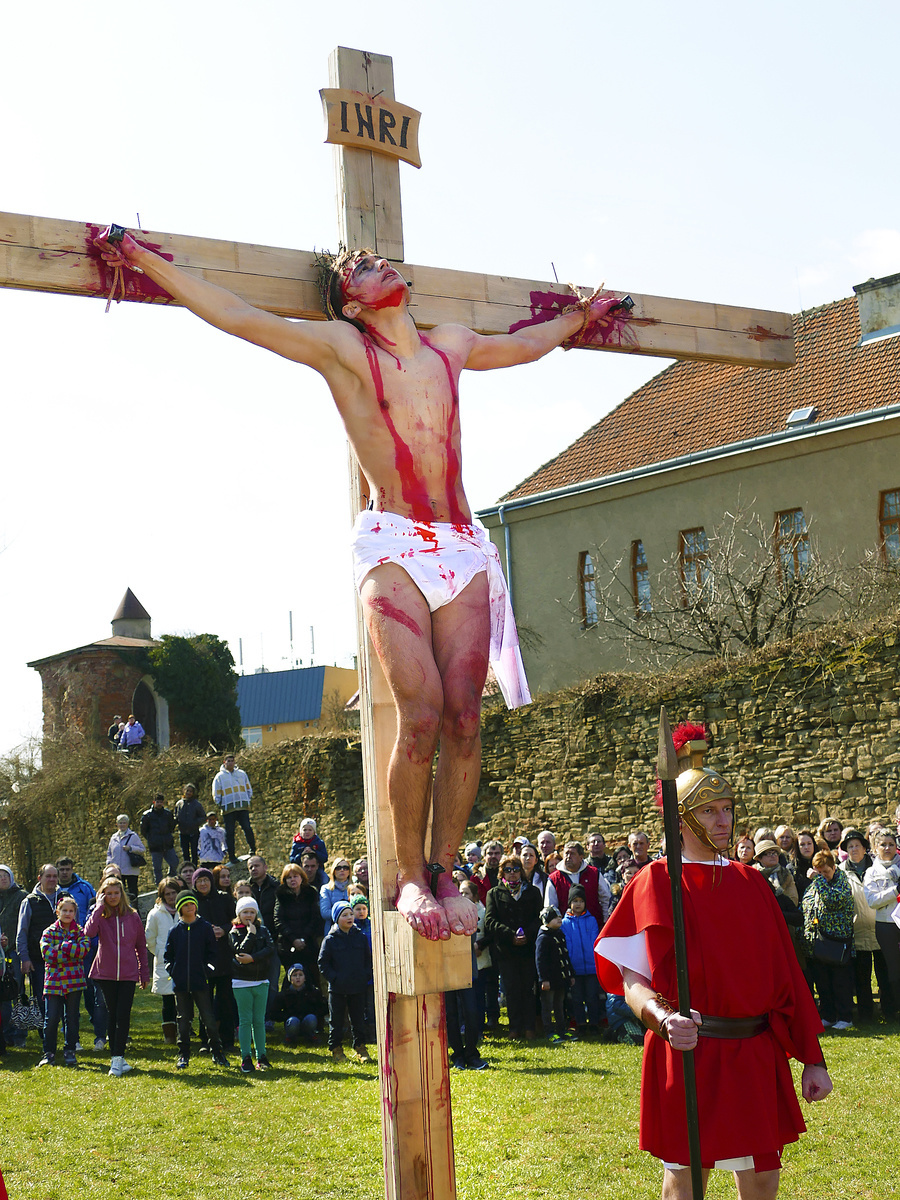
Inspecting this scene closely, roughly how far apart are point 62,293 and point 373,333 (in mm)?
→ 941

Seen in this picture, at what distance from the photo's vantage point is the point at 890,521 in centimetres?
2223

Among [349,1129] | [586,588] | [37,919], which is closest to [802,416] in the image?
[586,588]

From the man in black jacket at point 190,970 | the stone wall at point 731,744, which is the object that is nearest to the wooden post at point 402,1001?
the man in black jacket at point 190,970

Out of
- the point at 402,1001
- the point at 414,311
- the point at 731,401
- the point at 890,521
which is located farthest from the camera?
the point at 731,401

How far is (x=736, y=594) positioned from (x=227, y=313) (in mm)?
18564

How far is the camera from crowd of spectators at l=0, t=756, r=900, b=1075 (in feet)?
34.6

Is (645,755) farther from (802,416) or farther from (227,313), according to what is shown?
(227,313)

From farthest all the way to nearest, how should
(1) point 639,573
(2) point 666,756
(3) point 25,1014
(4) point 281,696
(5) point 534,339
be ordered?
1. (4) point 281,696
2. (1) point 639,573
3. (3) point 25,1014
4. (5) point 534,339
5. (2) point 666,756

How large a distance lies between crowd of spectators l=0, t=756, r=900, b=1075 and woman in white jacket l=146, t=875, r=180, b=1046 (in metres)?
0.02

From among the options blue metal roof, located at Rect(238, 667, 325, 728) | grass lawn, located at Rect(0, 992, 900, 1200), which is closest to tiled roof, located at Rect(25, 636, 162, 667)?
blue metal roof, located at Rect(238, 667, 325, 728)

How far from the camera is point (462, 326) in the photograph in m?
4.23

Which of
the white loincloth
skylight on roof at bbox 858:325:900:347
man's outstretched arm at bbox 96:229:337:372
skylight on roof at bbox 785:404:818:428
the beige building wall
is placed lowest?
the white loincloth

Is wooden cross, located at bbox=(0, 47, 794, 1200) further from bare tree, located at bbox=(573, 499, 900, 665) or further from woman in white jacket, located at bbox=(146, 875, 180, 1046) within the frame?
bare tree, located at bbox=(573, 499, 900, 665)

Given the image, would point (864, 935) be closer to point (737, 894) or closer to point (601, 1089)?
point (601, 1089)
